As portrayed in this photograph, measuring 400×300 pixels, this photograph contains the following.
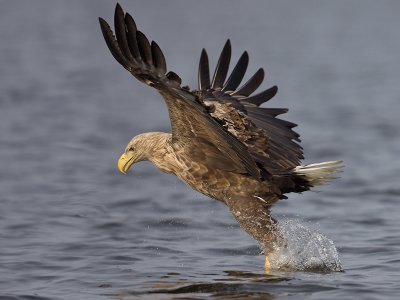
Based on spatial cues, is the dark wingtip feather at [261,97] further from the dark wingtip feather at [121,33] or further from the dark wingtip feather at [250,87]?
the dark wingtip feather at [121,33]

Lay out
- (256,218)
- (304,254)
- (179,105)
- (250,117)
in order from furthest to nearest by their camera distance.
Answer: (250,117) < (304,254) < (256,218) < (179,105)

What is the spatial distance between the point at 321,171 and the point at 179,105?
142cm

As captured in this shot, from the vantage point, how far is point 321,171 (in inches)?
322

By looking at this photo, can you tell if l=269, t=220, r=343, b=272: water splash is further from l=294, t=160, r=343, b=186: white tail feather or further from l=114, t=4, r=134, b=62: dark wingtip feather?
l=114, t=4, r=134, b=62: dark wingtip feather

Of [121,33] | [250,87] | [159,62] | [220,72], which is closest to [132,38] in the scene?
[121,33]

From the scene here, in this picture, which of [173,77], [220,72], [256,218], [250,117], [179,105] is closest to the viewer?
[173,77]

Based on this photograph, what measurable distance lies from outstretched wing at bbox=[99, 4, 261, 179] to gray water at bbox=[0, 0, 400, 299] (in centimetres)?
88

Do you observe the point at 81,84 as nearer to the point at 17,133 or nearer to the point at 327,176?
the point at 17,133

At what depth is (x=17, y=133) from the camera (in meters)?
14.3

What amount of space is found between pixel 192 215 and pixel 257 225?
99.9 inches

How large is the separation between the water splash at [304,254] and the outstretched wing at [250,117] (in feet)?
1.83

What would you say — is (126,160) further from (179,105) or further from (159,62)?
(159,62)

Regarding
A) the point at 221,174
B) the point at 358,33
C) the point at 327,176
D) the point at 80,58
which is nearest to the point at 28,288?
the point at 221,174

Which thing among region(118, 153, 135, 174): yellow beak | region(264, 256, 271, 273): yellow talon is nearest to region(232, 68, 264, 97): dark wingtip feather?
region(118, 153, 135, 174): yellow beak
